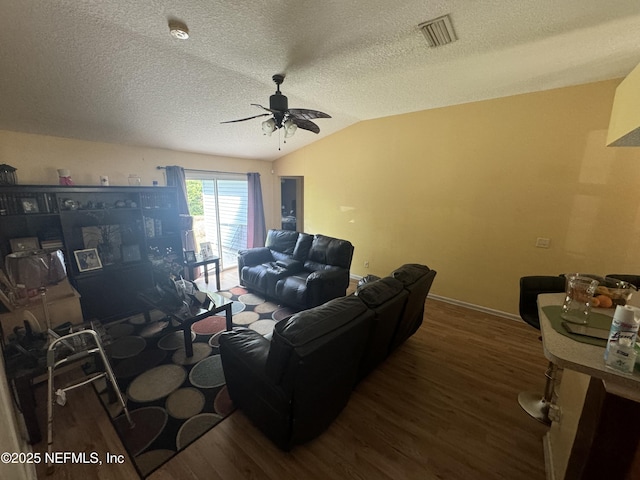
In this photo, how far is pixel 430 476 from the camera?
1.50m

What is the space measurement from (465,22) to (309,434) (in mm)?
3001

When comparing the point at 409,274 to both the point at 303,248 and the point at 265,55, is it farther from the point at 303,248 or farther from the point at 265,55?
the point at 265,55

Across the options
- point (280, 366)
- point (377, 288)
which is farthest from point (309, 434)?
point (377, 288)

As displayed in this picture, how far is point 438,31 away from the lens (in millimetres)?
1836

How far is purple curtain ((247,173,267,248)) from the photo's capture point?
548 cm

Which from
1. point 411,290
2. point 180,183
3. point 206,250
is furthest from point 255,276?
point 411,290

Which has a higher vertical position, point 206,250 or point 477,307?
point 206,250

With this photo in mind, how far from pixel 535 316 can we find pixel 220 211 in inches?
204

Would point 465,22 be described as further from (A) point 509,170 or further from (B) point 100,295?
(B) point 100,295

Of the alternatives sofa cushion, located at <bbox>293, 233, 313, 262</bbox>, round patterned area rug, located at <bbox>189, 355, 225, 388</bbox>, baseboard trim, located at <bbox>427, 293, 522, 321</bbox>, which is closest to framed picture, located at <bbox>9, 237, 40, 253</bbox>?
round patterned area rug, located at <bbox>189, 355, 225, 388</bbox>

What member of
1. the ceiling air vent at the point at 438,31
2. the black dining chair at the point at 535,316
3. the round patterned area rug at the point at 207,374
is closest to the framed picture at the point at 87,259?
the round patterned area rug at the point at 207,374

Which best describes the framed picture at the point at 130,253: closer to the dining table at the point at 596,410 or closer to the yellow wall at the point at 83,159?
the yellow wall at the point at 83,159

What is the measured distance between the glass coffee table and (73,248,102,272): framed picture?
2.93 ft

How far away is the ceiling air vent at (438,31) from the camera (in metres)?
1.74
